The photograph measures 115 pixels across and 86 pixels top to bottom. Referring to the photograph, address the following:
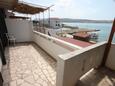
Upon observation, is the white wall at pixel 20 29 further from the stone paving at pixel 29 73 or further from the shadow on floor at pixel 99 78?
the shadow on floor at pixel 99 78

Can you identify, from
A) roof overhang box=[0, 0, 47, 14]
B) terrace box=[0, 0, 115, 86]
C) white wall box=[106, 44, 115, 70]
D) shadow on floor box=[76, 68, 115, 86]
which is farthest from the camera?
roof overhang box=[0, 0, 47, 14]

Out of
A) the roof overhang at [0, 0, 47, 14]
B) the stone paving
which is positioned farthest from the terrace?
the roof overhang at [0, 0, 47, 14]

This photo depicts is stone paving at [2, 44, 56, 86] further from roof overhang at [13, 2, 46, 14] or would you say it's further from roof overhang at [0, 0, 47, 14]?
roof overhang at [13, 2, 46, 14]

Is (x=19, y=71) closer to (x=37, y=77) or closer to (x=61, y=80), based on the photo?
(x=37, y=77)

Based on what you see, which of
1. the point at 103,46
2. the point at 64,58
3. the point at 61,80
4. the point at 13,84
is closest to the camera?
the point at 64,58

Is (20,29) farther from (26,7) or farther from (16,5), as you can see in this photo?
(16,5)

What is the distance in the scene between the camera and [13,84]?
213cm

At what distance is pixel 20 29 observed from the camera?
6.24m

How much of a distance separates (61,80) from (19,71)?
1818mm

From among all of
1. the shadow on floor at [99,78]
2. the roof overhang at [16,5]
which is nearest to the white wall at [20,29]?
the roof overhang at [16,5]

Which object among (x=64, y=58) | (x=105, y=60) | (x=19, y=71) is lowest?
(x=19, y=71)

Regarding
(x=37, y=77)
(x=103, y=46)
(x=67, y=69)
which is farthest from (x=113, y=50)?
(x=37, y=77)

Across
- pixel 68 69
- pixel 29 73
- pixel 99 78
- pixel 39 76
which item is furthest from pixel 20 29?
pixel 99 78

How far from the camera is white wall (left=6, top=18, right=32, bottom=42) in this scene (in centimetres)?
590
